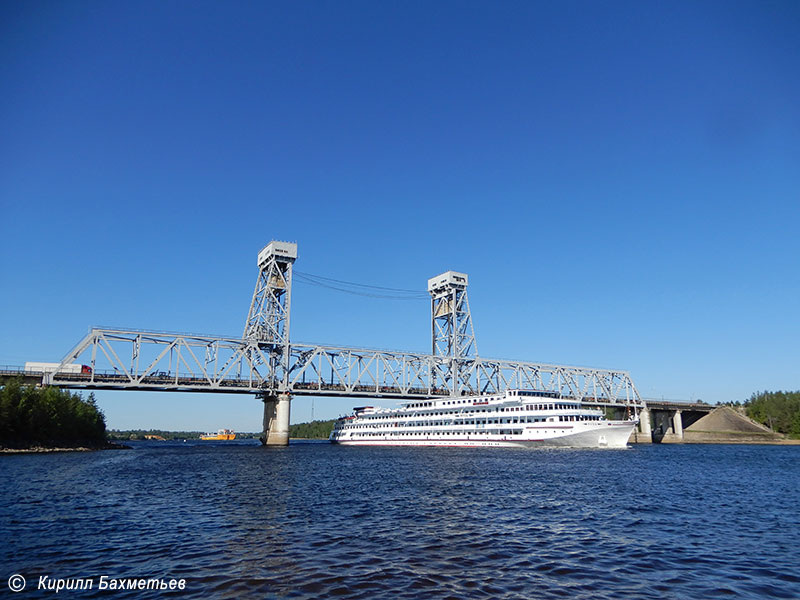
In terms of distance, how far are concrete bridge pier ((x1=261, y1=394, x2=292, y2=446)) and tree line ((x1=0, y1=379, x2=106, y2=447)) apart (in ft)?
109

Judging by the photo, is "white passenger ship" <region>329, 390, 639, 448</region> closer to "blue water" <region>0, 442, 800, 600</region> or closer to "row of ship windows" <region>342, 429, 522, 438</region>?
"row of ship windows" <region>342, 429, 522, 438</region>

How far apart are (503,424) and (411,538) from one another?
73.3 m

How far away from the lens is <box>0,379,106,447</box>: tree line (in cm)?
7119

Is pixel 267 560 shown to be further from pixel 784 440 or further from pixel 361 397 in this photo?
pixel 784 440

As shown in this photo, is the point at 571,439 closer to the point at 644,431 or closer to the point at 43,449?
the point at 43,449

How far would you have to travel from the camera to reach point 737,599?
43.2 feet

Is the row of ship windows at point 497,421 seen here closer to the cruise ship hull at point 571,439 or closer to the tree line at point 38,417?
the cruise ship hull at point 571,439

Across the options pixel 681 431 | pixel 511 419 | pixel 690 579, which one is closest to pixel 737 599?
pixel 690 579

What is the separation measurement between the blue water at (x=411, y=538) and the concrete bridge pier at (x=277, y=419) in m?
62.9
